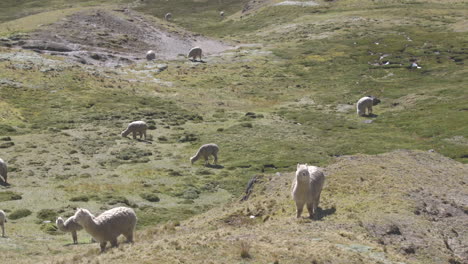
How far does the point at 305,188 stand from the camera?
25547mm

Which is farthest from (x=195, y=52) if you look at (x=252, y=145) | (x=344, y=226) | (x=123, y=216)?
(x=344, y=226)

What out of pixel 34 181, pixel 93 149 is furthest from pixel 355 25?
pixel 34 181

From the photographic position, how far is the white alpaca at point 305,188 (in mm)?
25316

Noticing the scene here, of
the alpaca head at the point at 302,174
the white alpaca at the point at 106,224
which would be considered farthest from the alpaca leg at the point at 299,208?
the white alpaca at the point at 106,224

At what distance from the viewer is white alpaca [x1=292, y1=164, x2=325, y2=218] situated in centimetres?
2532

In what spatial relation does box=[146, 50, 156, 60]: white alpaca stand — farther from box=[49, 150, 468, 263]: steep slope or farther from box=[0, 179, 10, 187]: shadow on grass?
box=[49, 150, 468, 263]: steep slope

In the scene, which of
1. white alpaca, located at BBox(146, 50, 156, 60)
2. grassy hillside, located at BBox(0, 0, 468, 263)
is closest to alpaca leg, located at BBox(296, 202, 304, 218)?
grassy hillside, located at BBox(0, 0, 468, 263)

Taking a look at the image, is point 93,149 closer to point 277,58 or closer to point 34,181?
point 34,181

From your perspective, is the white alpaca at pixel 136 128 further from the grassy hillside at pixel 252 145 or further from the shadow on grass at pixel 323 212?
the shadow on grass at pixel 323 212

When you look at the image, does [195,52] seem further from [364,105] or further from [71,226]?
[71,226]

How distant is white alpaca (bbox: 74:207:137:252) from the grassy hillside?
1.22 metres

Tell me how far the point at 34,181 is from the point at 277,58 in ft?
286

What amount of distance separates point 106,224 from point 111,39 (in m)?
107

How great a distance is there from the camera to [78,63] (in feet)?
348
